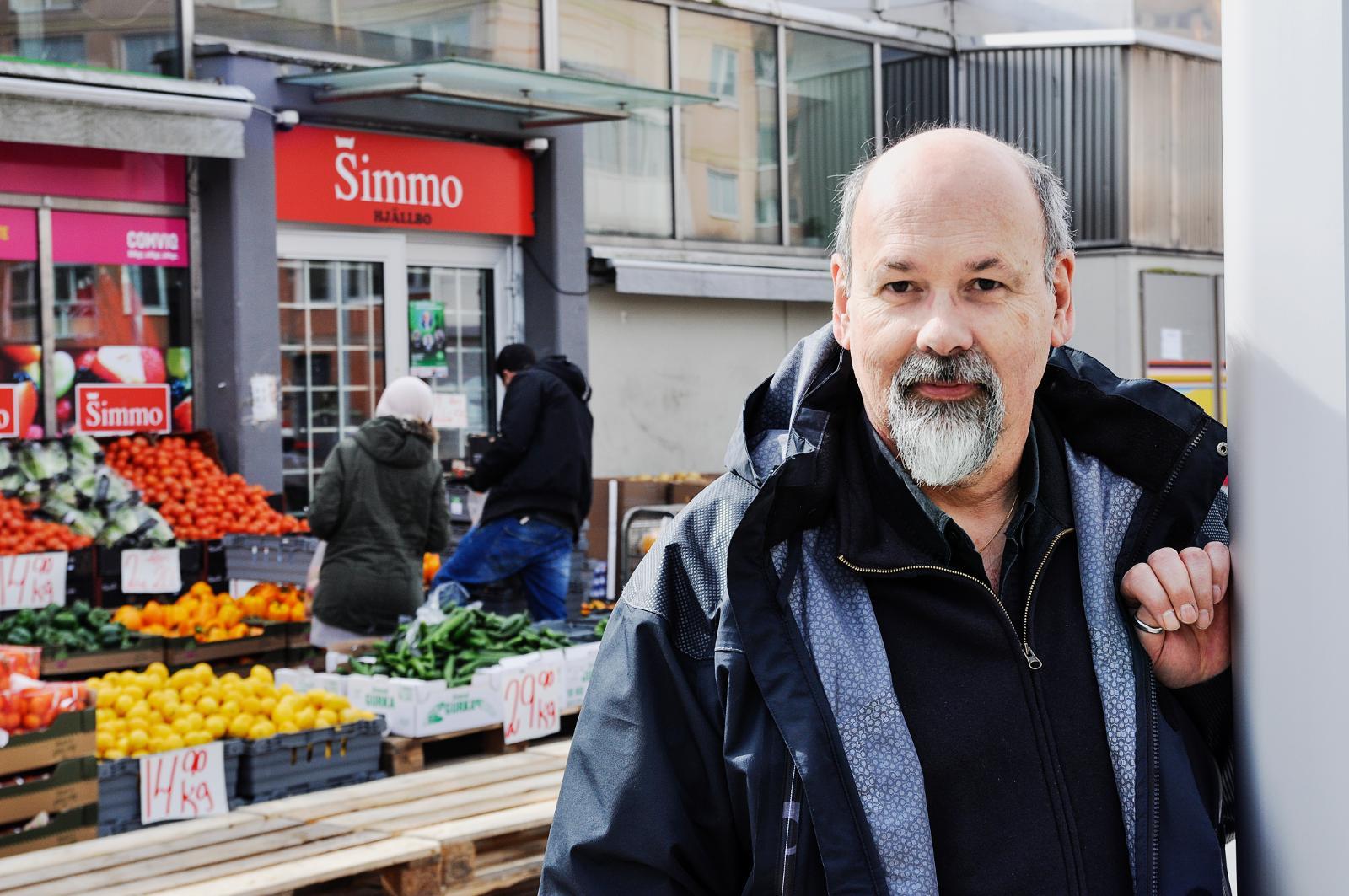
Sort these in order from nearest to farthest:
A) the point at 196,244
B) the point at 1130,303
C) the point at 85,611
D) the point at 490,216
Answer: the point at 85,611, the point at 196,244, the point at 490,216, the point at 1130,303

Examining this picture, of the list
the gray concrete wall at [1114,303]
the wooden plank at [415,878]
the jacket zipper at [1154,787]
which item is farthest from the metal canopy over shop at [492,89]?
the jacket zipper at [1154,787]

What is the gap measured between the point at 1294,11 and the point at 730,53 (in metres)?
13.2

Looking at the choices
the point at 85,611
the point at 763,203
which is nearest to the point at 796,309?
the point at 763,203

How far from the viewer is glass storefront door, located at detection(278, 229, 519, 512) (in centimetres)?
1068

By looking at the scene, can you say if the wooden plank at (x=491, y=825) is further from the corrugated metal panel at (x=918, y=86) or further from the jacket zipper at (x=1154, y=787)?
the corrugated metal panel at (x=918, y=86)

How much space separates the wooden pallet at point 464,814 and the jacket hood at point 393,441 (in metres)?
2.50

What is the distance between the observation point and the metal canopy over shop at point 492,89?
980 cm

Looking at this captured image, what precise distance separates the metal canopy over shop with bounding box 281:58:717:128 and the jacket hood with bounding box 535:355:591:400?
1994 millimetres

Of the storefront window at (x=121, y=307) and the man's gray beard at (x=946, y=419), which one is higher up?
the storefront window at (x=121, y=307)

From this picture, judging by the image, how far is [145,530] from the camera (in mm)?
8578

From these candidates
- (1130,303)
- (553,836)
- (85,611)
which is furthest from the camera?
(1130,303)

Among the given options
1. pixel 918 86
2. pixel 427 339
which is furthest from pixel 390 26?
pixel 918 86

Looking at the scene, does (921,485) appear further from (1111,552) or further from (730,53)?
(730,53)

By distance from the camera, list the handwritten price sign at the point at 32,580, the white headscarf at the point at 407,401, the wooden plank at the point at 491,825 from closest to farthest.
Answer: the wooden plank at the point at 491,825 → the white headscarf at the point at 407,401 → the handwritten price sign at the point at 32,580
